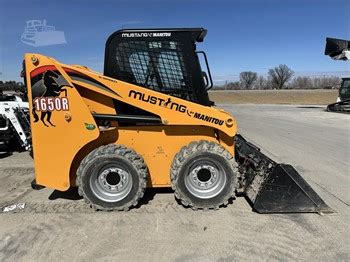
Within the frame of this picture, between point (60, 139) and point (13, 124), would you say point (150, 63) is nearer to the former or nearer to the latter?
point (60, 139)

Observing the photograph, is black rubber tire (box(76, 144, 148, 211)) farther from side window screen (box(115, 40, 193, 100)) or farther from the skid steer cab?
side window screen (box(115, 40, 193, 100))

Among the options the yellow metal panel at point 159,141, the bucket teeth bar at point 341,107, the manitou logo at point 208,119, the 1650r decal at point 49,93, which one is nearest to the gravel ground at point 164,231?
the yellow metal panel at point 159,141

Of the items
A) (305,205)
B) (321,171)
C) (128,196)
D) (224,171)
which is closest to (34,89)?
(128,196)

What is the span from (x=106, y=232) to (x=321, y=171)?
15.8ft

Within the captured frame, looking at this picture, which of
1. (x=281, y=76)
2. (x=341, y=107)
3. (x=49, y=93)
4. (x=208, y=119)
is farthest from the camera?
(x=281, y=76)

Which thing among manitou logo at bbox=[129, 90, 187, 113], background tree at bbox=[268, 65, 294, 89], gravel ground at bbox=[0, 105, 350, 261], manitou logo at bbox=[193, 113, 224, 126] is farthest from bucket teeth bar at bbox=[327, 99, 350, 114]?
background tree at bbox=[268, 65, 294, 89]

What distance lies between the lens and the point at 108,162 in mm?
5371

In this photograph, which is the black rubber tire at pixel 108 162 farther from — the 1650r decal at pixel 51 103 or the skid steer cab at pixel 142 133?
the 1650r decal at pixel 51 103

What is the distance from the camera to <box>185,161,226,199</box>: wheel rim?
5488 mm

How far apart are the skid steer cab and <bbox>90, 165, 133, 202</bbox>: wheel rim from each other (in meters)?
0.01

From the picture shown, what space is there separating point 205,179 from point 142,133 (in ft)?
3.63

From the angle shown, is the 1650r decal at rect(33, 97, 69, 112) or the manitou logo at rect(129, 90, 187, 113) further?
the manitou logo at rect(129, 90, 187, 113)

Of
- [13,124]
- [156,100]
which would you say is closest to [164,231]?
[156,100]

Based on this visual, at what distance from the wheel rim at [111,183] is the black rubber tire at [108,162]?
0.18ft
